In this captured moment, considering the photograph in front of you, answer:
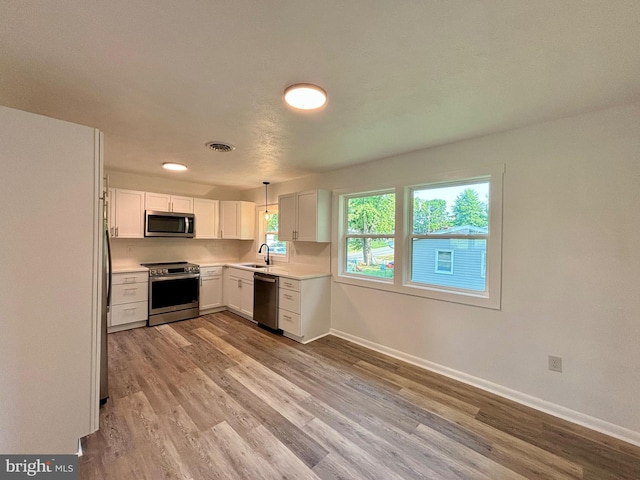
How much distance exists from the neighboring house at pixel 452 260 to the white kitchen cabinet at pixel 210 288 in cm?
354

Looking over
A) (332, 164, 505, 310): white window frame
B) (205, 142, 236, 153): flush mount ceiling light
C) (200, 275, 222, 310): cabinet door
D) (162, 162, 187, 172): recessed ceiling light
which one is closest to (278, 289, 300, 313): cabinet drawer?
(332, 164, 505, 310): white window frame

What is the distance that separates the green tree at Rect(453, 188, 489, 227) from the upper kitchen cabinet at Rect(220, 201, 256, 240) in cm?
398

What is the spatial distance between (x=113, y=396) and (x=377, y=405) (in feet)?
7.72

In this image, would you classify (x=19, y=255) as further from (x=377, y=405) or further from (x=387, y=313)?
(x=387, y=313)

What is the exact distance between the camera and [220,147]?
Result: 3.00 meters

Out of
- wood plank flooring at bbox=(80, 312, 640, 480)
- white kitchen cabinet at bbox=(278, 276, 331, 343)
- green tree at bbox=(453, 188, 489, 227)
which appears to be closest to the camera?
wood plank flooring at bbox=(80, 312, 640, 480)

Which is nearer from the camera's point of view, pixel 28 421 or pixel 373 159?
pixel 28 421

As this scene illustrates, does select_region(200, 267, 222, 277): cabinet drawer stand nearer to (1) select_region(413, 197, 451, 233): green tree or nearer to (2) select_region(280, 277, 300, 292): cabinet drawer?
(2) select_region(280, 277, 300, 292): cabinet drawer

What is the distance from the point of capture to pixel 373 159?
3395 mm

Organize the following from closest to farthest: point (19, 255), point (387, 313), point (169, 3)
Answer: point (169, 3) → point (19, 255) → point (387, 313)

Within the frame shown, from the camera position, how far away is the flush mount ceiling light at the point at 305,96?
5.77 ft

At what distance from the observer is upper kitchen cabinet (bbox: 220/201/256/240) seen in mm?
5305

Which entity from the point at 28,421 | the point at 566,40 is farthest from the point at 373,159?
the point at 28,421

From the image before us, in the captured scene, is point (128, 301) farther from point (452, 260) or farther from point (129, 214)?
point (452, 260)
